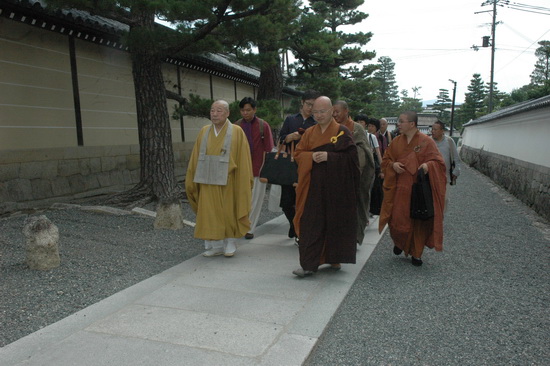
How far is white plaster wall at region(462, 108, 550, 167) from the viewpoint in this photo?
31.4 feet

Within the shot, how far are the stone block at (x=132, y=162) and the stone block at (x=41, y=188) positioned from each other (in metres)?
2.31

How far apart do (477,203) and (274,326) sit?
813 cm

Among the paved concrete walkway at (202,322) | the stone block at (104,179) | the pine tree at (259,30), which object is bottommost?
the paved concrete walkway at (202,322)

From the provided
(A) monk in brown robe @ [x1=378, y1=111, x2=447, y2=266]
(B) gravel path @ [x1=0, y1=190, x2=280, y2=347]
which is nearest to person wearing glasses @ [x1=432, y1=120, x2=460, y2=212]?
(A) monk in brown robe @ [x1=378, y1=111, x2=447, y2=266]

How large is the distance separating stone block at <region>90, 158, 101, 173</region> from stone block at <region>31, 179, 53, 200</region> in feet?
3.63

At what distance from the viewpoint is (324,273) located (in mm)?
4227

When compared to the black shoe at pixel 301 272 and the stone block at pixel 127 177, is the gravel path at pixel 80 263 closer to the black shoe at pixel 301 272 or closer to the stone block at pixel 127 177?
the black shoe at pixel 301 272

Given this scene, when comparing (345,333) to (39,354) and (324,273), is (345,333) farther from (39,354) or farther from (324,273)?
(39,354)

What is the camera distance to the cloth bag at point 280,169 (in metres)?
4.87

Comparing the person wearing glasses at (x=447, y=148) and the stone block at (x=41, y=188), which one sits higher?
the person wearing glasses at (x=447, y=148)

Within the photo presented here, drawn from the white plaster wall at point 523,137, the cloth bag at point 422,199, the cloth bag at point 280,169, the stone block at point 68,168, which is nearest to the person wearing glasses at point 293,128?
the cloth bag at point 280,169

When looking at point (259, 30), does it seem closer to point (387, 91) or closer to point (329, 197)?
point (329, 197)

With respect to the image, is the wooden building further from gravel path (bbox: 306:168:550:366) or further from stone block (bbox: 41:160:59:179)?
gravel path (bbox: 306:168:550:366)

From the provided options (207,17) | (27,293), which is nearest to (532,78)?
(207,17)
